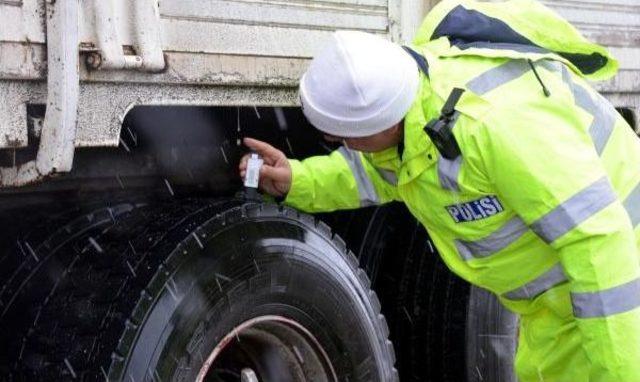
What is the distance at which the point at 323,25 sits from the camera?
9.92 feet

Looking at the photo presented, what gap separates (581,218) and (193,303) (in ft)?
3.24

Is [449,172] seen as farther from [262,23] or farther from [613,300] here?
[262,23]

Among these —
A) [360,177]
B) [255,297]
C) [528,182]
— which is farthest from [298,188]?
[528,182]

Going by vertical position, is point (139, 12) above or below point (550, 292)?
above

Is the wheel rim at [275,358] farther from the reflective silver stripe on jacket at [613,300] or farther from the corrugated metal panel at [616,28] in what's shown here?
the corrugated metal panel at [616,28]

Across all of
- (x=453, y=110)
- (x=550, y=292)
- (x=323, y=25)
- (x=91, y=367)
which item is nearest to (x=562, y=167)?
(x=453, y=110)

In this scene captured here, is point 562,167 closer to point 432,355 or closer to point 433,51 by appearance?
point 433,51

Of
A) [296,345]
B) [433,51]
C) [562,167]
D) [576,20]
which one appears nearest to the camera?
[562,167]

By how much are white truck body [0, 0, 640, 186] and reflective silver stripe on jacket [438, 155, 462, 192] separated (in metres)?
0.57

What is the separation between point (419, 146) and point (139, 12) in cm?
79

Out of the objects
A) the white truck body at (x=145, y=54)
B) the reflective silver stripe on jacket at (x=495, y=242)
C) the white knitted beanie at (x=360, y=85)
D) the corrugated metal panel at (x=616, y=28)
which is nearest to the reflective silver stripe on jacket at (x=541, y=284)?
the reflective silver stripe on jacket at (x=495, y=242)

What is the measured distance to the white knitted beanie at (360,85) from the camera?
257 cm

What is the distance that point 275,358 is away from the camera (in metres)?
3.01

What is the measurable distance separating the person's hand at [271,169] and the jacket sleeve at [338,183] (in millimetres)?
24
